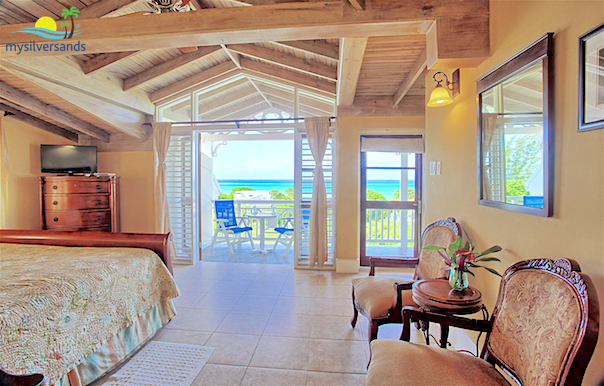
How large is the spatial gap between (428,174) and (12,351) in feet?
10.3

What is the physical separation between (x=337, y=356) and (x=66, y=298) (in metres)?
1.75

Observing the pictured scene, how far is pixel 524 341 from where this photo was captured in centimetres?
115

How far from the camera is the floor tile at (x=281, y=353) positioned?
2.01 m

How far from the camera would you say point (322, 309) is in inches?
114

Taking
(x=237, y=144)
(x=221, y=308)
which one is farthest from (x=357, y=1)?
(x=237, y=144)

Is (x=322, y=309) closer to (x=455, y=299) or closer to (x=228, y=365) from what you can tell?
(x=228, y=365)

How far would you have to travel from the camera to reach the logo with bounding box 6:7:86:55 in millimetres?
2252

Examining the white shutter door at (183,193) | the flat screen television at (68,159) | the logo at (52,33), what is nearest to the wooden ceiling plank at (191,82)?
the white shutter door at (183,193)

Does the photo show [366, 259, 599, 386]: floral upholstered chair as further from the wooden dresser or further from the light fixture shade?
the wooden dresser

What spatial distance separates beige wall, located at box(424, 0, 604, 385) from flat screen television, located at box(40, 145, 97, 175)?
4.81 metres

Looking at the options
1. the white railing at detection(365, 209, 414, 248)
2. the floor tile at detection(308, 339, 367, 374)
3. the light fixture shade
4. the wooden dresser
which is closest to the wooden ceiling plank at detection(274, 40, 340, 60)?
the light fixture shade

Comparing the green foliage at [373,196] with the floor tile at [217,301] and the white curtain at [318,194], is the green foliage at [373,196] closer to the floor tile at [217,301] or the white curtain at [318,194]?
the white curtain at [318,194]

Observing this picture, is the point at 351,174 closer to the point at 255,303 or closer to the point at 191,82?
the point at 255,303

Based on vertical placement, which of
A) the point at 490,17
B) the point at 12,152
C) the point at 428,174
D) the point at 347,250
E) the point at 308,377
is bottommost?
the point at 308,377
